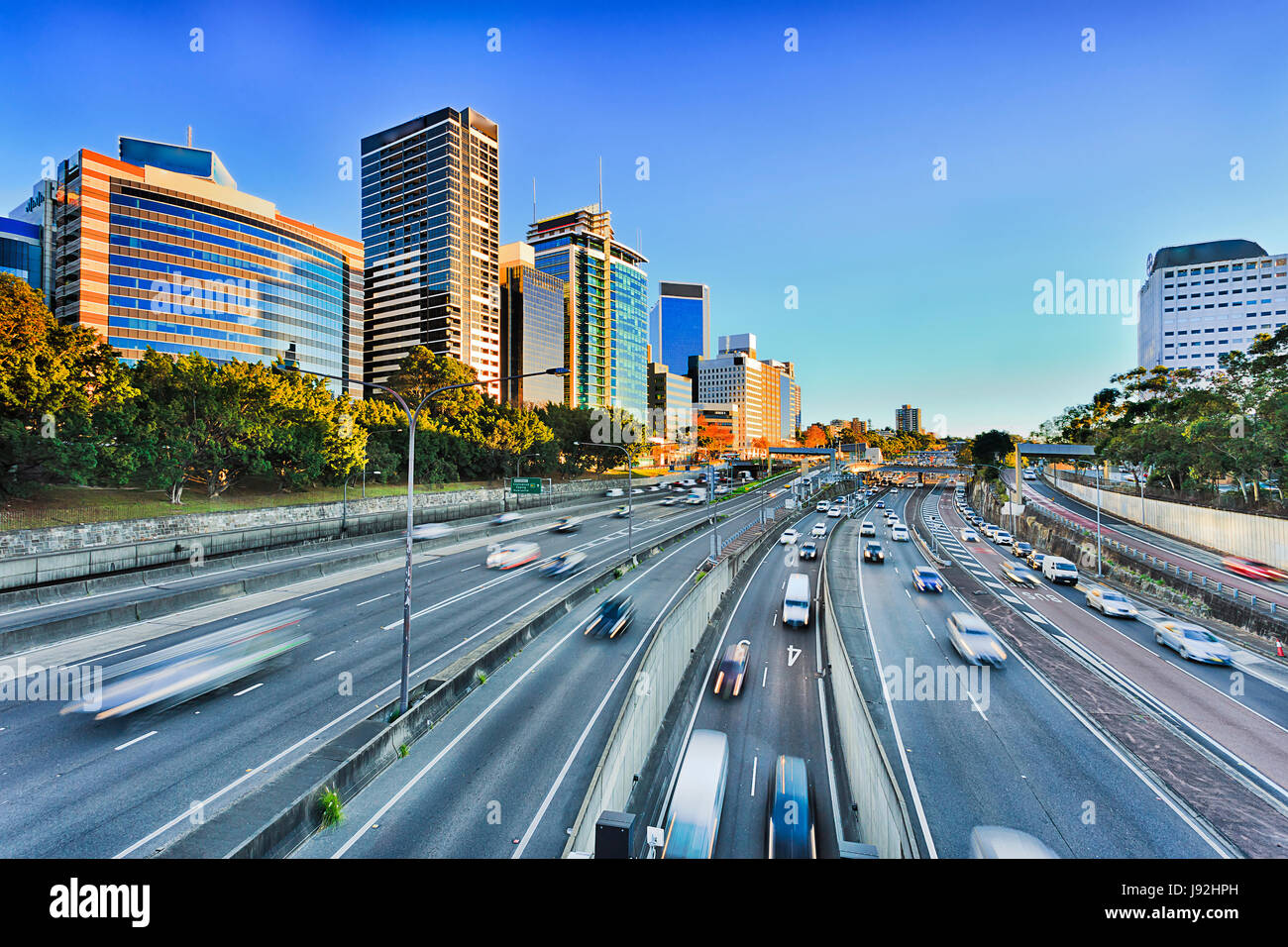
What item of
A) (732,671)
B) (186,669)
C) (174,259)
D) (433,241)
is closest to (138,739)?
(186,669)

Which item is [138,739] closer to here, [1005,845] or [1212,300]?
[1005,845]

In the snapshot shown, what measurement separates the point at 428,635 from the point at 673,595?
50.5ft

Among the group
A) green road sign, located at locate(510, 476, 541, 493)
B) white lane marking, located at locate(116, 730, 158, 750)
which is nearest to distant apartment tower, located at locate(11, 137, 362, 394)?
green road sign, located at locate(510, 476, 541, 493)

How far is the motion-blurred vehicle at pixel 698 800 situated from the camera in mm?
13398

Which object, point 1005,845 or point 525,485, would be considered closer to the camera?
point 1005,845

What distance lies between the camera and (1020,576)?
41.7 metres

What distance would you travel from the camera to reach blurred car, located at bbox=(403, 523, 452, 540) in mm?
48312

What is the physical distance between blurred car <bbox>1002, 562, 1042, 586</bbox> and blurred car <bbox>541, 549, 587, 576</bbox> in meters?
32.5

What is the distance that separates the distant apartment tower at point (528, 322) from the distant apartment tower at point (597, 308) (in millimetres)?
7919

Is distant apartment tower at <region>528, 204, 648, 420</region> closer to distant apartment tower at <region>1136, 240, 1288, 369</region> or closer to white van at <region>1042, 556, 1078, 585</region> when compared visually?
white van at <region>1042, 556, 1078, 585</region>

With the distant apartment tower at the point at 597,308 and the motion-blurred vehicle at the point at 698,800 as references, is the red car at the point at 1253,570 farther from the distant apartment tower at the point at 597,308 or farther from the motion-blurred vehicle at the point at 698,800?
the distant apartment tower at the point at 597,308

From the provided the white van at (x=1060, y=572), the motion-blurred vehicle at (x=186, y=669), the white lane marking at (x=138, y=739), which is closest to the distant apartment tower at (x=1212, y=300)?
the white van at (x=1060, y=572)

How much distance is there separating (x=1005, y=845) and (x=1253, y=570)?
129ft
